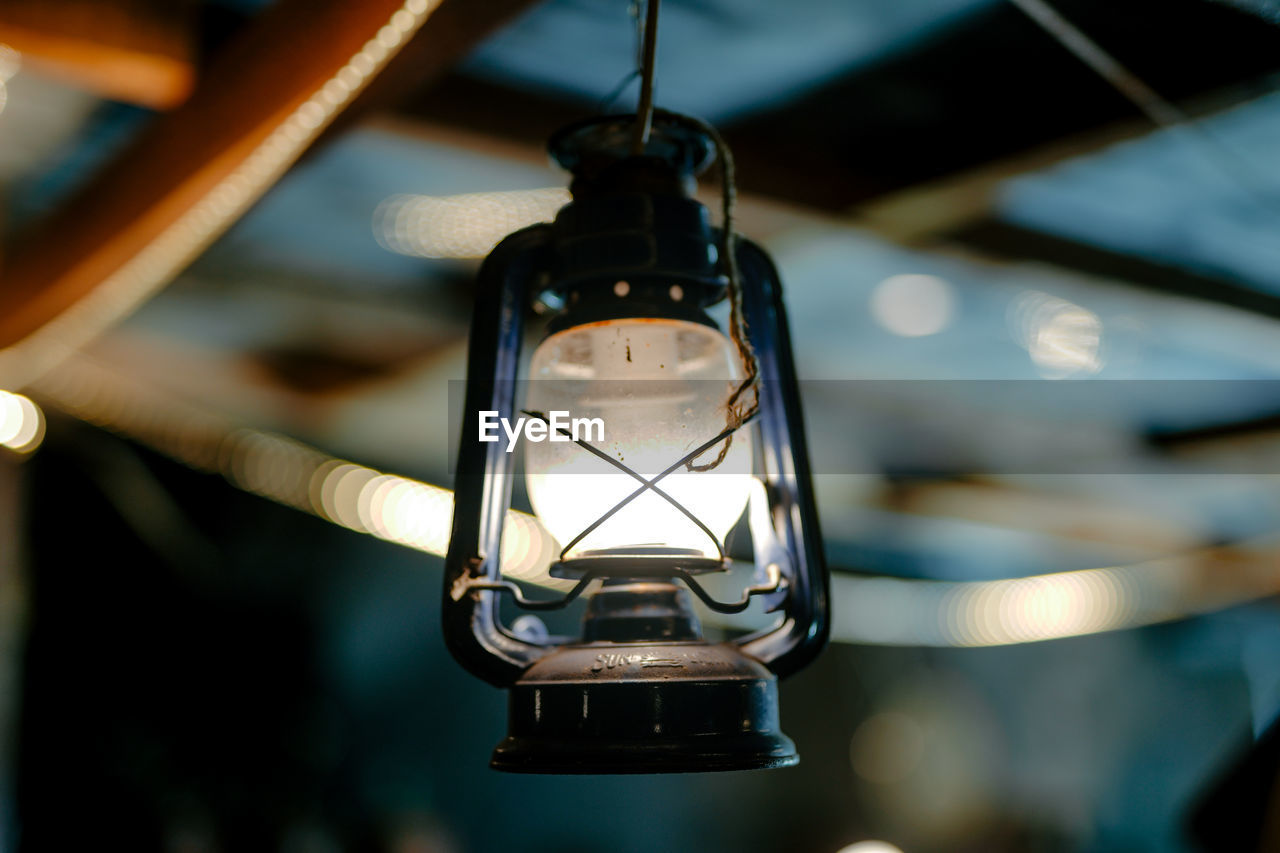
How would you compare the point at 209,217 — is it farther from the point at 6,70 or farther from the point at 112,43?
the point at 6,70

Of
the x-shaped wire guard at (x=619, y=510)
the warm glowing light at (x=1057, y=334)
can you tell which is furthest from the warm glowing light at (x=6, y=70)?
the warm glowing light at (x=1057, y=334)

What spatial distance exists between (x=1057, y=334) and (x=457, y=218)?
1673mm

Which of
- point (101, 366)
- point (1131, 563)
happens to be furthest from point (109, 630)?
point (1131, 563)

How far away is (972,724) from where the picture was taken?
669 cm

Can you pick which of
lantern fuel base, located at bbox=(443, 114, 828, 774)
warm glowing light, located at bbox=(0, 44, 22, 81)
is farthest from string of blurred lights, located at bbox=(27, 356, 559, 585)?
lantern fuel base, located at bbox=(443, 114, 828, 774)

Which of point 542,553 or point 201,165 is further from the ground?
point 201,165

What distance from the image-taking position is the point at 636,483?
69 cm

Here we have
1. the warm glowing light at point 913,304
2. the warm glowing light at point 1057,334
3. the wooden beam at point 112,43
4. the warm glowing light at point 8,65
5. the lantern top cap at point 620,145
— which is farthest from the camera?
the warm glowing light at point 1057,334

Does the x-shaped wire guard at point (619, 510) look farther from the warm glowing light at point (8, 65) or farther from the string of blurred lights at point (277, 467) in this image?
the string of blurred lights at point (277, 467)

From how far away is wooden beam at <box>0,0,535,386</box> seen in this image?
1.23m

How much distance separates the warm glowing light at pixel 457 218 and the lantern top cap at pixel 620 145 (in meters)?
1.24

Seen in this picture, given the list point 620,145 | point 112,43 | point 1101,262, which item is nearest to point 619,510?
point 620,145

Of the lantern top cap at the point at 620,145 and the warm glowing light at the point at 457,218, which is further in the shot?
the warm glowing light at the point at 457,218

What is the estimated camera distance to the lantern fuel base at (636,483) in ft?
2.19
